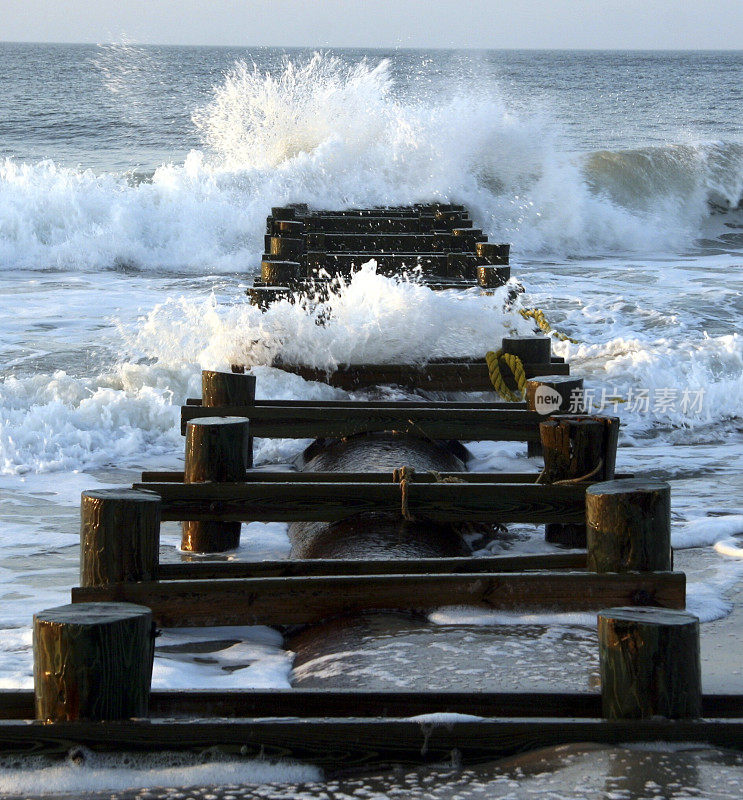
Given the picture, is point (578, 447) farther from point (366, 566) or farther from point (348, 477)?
point (366, 566)

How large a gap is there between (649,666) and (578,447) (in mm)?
1963

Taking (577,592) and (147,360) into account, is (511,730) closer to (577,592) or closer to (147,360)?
(577,592)

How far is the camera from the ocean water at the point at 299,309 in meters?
5.16

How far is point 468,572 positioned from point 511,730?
45.1 inches

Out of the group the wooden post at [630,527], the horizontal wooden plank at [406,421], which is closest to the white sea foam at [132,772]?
the wooden post at [630,527]

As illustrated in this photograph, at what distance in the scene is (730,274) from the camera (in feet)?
56.2

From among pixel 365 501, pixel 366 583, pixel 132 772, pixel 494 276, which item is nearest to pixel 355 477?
pixel 365 501

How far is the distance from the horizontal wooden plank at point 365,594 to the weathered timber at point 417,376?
11.7 feet

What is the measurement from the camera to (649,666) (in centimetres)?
251

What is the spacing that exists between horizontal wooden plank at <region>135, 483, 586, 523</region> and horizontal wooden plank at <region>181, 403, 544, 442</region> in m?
1.21

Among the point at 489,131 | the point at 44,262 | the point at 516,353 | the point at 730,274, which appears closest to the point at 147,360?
the point at 516,353

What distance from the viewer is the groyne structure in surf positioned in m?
2.46

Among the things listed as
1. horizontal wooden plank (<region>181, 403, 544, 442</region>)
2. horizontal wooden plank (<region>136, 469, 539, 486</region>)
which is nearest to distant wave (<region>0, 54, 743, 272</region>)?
horizontal wooden plank (<region>181, 403, 544, 442</region>)

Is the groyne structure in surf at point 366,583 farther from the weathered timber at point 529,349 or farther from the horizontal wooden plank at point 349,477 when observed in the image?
the weathered timber at point 529,349
